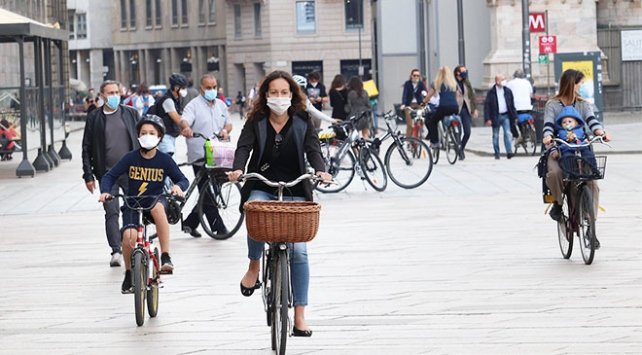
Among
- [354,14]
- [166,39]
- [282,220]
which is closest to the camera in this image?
[282,220]

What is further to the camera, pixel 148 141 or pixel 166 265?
pixel 148 141

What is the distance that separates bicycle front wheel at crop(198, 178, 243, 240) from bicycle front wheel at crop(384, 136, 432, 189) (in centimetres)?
657

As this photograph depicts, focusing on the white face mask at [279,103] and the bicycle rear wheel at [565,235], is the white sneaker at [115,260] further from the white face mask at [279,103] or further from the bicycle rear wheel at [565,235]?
the white face mask at [279,103]

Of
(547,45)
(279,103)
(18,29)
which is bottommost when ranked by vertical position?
(279,103)

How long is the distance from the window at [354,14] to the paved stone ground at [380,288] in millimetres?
72659

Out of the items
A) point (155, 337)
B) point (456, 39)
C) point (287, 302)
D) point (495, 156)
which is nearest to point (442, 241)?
point (155, 337)

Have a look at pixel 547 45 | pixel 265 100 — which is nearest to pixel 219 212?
pixel 265 100

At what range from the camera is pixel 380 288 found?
12.4 m

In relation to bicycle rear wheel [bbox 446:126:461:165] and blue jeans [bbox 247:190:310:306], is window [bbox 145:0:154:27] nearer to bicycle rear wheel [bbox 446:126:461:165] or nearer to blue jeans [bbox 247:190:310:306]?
bicycle rear wheel [bbox 446:126:461:165]

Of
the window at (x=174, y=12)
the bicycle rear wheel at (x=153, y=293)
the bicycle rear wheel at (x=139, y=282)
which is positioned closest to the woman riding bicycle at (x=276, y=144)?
the bicycle rear wheel at (x=139, y=282)

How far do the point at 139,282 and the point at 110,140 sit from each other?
13.3 ft

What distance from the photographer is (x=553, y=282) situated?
40.7 ft

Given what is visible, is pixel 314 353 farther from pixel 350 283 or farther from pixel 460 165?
pixel 460 165

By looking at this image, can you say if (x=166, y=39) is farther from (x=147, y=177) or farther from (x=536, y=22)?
(x=147, y=177)
